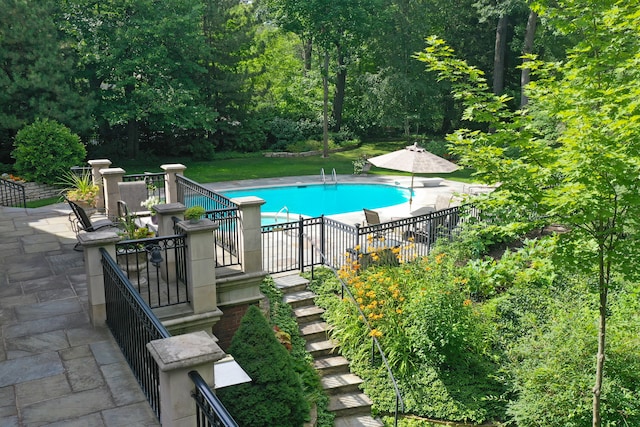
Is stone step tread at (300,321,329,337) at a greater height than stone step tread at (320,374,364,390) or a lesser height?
greater

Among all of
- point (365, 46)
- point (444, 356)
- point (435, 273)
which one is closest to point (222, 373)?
point (444, 356)

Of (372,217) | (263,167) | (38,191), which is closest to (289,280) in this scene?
(372,217)

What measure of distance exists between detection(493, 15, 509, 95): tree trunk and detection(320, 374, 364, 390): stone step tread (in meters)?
26.5

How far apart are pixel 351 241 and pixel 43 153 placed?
12971 millimetres

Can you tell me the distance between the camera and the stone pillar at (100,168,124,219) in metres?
14.2

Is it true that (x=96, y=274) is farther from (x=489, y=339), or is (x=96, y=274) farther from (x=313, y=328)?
(x=489, y=339)

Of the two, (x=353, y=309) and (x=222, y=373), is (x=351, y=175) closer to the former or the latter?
(x=353, y=309)

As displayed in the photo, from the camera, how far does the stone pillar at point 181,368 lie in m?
4.64

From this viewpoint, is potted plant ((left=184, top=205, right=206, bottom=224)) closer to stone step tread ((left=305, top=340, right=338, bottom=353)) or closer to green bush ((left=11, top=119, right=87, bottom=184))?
stone step tread ((left=305, top=340, right=338, bottom=353))

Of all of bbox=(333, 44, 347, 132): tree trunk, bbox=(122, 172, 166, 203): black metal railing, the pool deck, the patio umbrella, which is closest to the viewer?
bbox=(122, 172, 166, 203): black metal railing

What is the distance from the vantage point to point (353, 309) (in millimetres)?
11344

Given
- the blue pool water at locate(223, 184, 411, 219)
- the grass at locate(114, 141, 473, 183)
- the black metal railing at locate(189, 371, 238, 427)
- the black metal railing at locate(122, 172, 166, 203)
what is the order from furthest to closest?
the grass at locate(114, 141, 473, 183), the blue pool water at locate(223, 184, 411, 219), the black metal railing at locate(122, 172, 166, 203), the black metal railing at locate(189, 371, 238, 427)

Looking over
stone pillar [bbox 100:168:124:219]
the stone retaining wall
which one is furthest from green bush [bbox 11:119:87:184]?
stone pillar [bbox 100:168:124:219]

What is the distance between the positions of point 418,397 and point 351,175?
18429 millimetres
